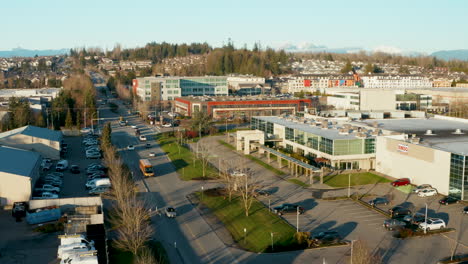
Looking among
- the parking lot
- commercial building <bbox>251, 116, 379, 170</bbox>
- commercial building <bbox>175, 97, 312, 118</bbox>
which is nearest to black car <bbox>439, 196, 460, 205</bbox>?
commercial building <bbox>251, 116, 379, 170</bbox>

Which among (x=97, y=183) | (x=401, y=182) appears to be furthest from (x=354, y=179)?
(x=97, y=183)

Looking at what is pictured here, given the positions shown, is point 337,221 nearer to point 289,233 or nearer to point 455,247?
point 289,233

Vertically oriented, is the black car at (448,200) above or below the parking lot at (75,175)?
above

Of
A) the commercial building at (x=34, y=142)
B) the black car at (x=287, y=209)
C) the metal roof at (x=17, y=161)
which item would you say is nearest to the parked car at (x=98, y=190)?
the metal roof at (x=17, y=161)

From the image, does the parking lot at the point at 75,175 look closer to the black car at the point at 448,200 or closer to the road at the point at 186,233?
the road at the point at 186,233

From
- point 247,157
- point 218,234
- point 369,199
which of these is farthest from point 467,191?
point 247,157

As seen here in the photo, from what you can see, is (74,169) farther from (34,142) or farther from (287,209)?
(287,209)
